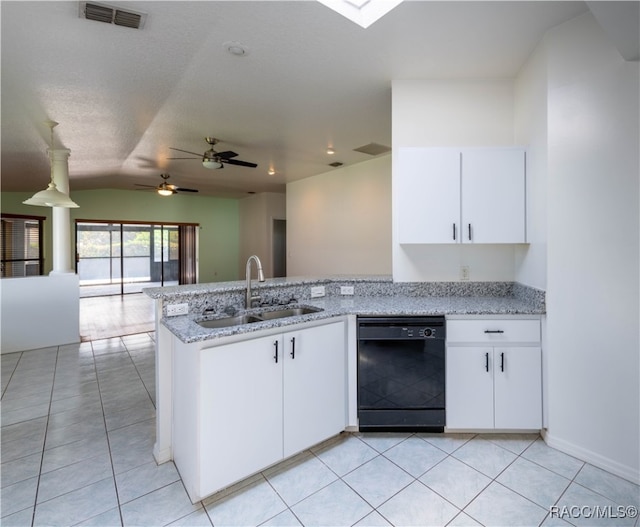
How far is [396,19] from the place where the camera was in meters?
2.08

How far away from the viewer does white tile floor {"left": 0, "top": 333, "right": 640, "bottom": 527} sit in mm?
1653

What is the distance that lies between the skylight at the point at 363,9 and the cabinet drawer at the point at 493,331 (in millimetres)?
2014

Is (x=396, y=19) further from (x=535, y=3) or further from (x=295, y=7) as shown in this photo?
(x=535, y=3)

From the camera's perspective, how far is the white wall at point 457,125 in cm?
281

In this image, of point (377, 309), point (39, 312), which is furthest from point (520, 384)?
point (39, 312)

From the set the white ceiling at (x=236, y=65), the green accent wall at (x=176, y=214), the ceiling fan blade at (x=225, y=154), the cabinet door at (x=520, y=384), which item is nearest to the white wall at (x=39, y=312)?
the white ceiling at (x=236, y=65)

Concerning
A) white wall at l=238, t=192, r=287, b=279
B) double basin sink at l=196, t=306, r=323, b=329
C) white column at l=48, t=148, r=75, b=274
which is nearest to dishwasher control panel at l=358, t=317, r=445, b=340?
double basin sink at l=196, t=306, r=323, b=329

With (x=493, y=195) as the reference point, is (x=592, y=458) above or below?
below

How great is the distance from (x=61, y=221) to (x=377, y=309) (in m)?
4.80

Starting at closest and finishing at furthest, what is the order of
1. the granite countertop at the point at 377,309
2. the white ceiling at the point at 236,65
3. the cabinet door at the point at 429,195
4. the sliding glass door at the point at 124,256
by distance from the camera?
1. the granite countertop at the point at 377,309
2. the white ceiling at the point at 236,65
3. the cabinet door at the point at 429,195
4. the sliding glass door at the point at 124,256

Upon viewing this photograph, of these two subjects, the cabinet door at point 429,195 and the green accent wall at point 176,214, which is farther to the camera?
the green accent wall at point 176,214

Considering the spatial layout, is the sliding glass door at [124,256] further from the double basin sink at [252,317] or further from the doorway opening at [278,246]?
the double basin sink at [252,317]

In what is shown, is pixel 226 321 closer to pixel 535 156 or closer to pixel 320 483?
pixel 320 483

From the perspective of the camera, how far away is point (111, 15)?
192cm
